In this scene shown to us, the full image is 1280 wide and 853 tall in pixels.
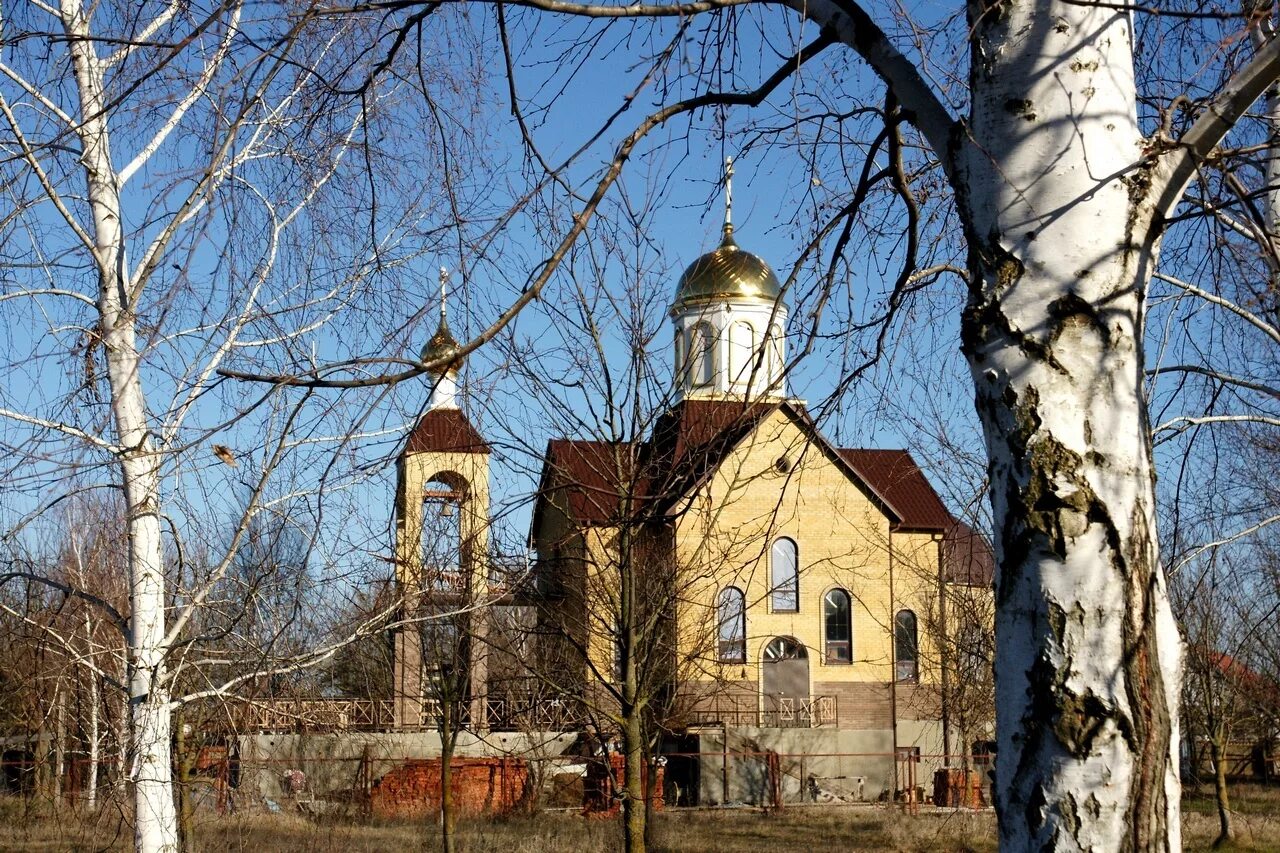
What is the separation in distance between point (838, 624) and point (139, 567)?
31499 millimetres

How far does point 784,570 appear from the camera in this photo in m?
37.9

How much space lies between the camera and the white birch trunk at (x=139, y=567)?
23.3ft

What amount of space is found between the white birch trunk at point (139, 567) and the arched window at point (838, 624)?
3077 centimetres

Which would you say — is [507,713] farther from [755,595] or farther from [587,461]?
[587,461]

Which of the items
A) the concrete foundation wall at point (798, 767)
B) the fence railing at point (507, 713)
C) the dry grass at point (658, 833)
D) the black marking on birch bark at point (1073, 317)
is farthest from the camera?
the concrete foundation wall at point (798, 767)

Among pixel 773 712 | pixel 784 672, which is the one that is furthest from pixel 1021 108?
pixel 784 672

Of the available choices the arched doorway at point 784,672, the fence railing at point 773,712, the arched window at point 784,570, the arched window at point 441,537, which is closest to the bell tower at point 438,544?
the arched window at point 441,537

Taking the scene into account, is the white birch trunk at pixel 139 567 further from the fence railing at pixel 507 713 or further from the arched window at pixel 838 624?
the arched window at pixel 838 624

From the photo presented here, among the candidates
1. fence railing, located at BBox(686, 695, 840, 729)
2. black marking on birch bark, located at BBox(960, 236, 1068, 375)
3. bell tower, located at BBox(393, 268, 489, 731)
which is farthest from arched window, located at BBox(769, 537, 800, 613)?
black marking on birch bark, located at BBox(960, 236, 1068, 375)

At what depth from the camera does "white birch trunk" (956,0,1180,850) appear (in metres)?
2.68

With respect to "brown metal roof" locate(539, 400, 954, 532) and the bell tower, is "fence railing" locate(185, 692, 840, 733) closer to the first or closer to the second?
the bell tower

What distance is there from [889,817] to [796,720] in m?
9.32

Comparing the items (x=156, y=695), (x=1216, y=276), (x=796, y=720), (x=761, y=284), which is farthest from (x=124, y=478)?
(x=761, y=284)

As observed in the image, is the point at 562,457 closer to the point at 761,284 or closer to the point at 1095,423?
the point at 1095,423
